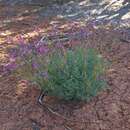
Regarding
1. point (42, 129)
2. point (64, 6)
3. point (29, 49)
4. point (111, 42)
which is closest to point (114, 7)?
point (64, 6)

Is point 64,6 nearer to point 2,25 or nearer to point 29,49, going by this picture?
point 2,25

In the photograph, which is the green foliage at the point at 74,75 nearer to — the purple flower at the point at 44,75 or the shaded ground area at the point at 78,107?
the purple flower at the point at 44,75

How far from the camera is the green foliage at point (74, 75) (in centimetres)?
375

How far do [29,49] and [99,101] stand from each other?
908mm

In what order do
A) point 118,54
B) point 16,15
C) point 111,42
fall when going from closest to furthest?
point 118,54 → point 111,42 → point 16,15

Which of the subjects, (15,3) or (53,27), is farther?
(15,3)

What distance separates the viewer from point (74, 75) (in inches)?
148

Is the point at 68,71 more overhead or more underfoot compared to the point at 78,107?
more overhead

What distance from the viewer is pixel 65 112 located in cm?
380

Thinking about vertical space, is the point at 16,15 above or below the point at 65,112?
below

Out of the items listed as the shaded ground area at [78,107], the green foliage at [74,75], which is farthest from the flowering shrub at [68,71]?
the shaded ground area at [78,107]

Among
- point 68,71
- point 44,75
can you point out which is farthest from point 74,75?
point 44,75

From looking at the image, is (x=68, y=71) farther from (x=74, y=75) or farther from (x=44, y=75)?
(x=44, y=75)

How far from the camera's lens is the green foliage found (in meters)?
3.75
